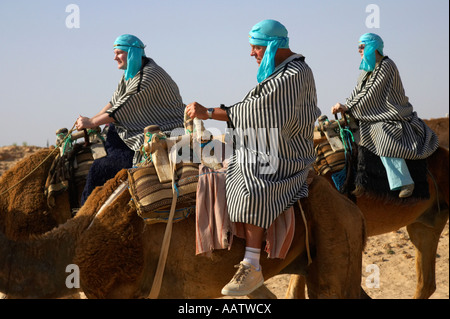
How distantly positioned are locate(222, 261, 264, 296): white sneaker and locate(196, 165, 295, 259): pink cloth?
0.58 ft

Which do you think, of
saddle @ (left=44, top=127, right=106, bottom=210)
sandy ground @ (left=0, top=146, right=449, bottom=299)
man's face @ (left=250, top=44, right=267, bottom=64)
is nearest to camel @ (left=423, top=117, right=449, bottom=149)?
sandy ground @ (left=0, top=146, right=449, bottom=299)

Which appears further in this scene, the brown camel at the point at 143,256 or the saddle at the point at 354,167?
the saddle at the point at 354,167

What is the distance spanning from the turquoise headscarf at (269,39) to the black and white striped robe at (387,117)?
3014 mm

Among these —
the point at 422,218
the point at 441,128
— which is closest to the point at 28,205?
the point at 422,218

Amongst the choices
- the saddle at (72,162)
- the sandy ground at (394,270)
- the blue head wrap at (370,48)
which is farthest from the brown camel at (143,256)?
the sandy ground at (394,270)

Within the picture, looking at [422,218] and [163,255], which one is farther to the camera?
[422,218]

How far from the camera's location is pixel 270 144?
4422 millimetres

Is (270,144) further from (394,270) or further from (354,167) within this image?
(394,270)

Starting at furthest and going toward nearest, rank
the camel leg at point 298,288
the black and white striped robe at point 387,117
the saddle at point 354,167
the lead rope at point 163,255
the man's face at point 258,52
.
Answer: the camel leg at point 298,288, the black and white striped robe at point 387,117, the saddle at point 354,167, the man's face at point 258,52, the lead rope at point 163,255

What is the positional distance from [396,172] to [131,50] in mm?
3238

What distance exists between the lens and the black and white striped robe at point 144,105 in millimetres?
6383

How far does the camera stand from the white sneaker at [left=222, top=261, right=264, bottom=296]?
421 centimetres

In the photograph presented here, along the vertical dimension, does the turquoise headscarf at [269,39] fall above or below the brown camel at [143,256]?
above

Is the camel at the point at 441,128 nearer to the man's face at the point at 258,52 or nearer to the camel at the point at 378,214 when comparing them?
the camel at the point at 378,214
